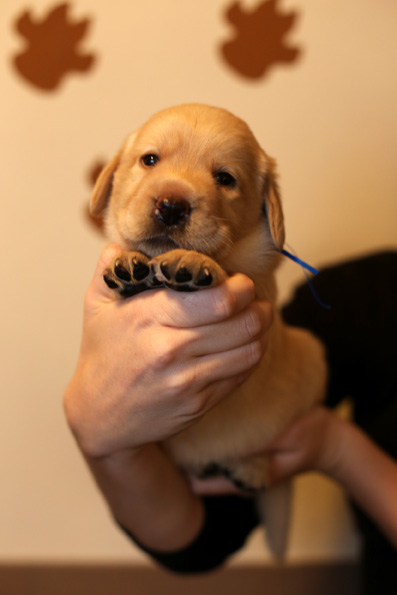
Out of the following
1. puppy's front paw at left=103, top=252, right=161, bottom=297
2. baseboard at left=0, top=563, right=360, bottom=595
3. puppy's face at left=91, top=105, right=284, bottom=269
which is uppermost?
puppy's face at left=91, top=105, right=284, bottom=269

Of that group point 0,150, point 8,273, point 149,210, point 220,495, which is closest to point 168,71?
point 0,150

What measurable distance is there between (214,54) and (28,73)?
2.79ft

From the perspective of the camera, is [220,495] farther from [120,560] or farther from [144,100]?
[144,100]

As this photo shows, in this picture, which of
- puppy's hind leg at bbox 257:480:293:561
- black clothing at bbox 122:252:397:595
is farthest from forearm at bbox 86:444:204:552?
black clothing at bbox 122:252:397:595

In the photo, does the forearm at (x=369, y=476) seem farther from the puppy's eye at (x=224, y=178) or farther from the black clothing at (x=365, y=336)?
the puppy's eye at (x=224, y=178)

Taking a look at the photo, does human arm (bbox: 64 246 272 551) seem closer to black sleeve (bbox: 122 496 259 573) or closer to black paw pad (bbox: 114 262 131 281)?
black paw pad (bbox: 114 262 131 281)

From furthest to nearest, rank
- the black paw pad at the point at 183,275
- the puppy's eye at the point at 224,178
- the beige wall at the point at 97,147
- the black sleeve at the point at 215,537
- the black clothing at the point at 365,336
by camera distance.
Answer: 1. the beige wall at the point at 97,147
2. the black clothing at the point at 365,336
3. the black sleeve at the point at 215,537
4. the puppy's eye at the point at 224,178
5. the black paw pad at the point at 183,275

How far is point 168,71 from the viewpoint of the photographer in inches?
82.2

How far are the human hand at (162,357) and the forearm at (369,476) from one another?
0.62 metres

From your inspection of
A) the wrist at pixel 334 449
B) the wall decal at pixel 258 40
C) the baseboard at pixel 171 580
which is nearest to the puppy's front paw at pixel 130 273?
the wrist at pixel 334 449

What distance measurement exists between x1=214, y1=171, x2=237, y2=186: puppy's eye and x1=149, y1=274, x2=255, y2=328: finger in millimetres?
310

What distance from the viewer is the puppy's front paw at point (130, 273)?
0.92m

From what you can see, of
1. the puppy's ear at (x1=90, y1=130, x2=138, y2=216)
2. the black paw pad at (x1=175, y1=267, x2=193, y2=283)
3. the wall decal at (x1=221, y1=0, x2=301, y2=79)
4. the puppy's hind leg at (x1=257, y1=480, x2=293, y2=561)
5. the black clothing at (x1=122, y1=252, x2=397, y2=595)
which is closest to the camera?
the black paw pad at (x1=175, y1=267, x2=193, y2=283)

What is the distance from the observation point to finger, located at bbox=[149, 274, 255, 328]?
91cm
